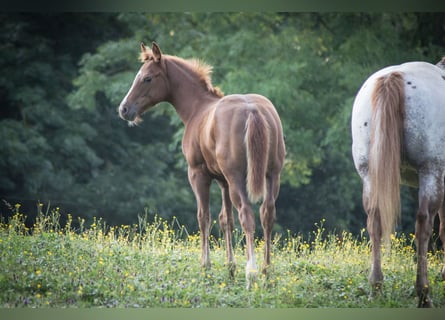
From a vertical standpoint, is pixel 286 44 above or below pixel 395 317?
above

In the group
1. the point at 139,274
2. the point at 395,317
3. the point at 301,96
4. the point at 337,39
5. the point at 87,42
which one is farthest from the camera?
the point at 87,42

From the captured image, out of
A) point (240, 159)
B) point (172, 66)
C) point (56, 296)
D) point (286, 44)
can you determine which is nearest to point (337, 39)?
point (286, 44)

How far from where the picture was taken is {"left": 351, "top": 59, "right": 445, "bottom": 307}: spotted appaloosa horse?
5.95 metres

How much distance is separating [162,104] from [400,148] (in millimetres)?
10290

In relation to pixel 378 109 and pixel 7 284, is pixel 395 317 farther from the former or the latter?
pixel 7 284

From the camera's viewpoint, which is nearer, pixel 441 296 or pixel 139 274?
pixel 441 296

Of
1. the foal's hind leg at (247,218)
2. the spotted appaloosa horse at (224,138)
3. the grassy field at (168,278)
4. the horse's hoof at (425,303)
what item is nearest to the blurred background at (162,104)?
the spotted appaloosa horse at (224,138)

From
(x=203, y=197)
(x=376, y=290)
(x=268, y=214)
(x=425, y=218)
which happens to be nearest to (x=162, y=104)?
(x=203, y=197)

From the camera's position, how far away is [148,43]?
1686cm

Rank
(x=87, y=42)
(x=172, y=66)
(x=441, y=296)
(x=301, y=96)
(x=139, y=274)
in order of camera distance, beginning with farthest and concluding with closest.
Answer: (x=87, y=42) → (x=301, y=96) → (x=172, y=66) → (x=139, y=274) → (x=441, y=296)

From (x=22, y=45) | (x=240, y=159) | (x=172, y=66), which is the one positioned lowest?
(x=240, y=159)

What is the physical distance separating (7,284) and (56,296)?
53cm

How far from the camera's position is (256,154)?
21.5 feet

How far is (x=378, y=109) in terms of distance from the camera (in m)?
6.12
